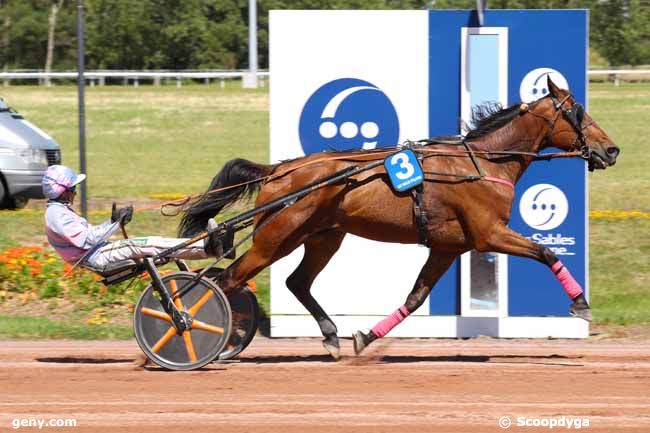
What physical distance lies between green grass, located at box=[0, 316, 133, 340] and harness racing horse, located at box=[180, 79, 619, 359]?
5.99ft

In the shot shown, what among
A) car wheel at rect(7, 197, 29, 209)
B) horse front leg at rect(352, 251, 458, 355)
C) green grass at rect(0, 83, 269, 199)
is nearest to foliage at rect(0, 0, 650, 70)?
green grass at rect(0, 83, 269, 199)

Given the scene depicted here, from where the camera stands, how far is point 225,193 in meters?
8.86

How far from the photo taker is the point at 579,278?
973cm

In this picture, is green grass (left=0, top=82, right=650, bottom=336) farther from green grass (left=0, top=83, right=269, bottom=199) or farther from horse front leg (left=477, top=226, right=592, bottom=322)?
horse front leg (left=477, top=226, right=592, bottom=322)

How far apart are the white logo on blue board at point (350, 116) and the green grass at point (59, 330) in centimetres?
238

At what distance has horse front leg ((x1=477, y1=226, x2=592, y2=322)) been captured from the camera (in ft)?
27.2

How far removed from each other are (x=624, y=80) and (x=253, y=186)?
1154 inches

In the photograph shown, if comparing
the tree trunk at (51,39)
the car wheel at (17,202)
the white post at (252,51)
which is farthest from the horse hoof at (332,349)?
the tree trunk at (51,39)

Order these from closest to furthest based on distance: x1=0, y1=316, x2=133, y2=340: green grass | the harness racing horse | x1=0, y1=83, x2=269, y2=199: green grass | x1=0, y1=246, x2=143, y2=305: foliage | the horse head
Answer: the harness racing horse, the horse head, x1=0, y1=316, x2=133, y2=340: green grass, x1=0, y1=246, x2=143, y2=305: foliage, x1=0, y1=83, x2=269, y2=199: green grass

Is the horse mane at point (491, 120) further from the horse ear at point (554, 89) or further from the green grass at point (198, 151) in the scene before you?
the green grass at point (198, 151)

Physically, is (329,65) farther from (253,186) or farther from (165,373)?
(165,373)

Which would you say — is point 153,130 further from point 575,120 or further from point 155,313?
point 575,120

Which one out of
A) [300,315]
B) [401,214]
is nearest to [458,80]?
[401,214]

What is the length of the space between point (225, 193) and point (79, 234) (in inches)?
47.7
